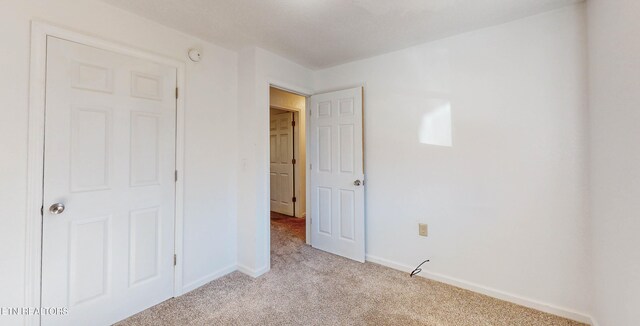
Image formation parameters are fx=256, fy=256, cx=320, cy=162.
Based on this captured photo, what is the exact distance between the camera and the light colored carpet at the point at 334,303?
1872 millimetres

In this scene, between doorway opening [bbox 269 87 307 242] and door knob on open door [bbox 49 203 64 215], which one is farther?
doorway opening [bbox 269 87 307 242]

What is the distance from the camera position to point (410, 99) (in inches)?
103

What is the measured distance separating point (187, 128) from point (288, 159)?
2.83 m

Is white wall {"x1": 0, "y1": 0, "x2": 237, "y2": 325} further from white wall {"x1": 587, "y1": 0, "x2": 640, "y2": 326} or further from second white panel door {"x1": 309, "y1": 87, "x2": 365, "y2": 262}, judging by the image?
white wall {"x1": 587, "y1": 0, "x2": 640, "y2": 326}

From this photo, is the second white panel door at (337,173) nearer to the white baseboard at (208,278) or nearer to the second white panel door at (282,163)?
the white baseboard at (208,278)

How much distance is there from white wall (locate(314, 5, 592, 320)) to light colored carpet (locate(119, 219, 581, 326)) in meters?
0.23

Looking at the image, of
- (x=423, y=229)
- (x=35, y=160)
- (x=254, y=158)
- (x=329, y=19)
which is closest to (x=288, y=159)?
(x=254, y=158)

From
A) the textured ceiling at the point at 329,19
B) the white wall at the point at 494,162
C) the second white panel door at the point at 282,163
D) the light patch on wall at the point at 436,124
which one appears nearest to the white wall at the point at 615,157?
the white wall at the point at 494,162

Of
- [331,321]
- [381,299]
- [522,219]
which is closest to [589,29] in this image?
[522,219]

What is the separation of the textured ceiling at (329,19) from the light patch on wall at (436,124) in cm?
63

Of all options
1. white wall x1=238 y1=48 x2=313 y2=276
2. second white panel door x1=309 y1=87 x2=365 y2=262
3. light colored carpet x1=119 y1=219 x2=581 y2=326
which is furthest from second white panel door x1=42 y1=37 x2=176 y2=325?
second white panel door x1=309 y1=87 x2=365 y2=262

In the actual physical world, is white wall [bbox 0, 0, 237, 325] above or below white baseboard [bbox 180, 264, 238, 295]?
above

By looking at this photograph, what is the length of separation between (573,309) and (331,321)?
1.77 metres

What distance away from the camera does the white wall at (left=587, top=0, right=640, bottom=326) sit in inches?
48.0
